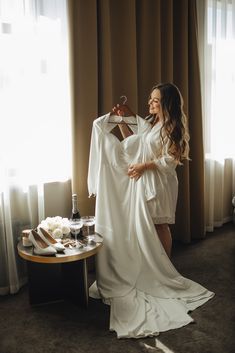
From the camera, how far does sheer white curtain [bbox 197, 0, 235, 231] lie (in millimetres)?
3482

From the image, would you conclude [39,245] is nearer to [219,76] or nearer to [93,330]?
[93,330]

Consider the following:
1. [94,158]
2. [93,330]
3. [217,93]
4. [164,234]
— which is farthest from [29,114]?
[217,93]

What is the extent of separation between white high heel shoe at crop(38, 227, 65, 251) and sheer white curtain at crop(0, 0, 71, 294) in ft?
1.15

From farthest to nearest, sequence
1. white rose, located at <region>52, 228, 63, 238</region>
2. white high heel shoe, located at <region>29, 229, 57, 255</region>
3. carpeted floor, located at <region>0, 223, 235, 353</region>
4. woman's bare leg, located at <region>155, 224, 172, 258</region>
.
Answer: woman's bare leg, located at <region>155, 224, 172, 258</region> < white rose, located at <region>52, 228, 63, 238</region> < white high heel shoe, located at <region>29, 229, 57, 255</region> < carpeted floor, located at <region>0, 223, 235, 353</region>

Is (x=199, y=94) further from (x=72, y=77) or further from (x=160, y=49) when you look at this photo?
(x=72, y=77)

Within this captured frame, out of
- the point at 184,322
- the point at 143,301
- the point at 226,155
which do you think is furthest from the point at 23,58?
the point at 226,155

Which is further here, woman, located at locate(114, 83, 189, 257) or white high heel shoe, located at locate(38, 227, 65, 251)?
woman, located at locate(114, 83, 189, 257)

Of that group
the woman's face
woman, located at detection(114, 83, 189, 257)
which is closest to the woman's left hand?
woman, located at detection(114, 83, 189, 257)

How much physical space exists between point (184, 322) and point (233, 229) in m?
1.98

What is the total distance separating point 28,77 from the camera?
7.75 ft

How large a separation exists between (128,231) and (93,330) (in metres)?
0.68

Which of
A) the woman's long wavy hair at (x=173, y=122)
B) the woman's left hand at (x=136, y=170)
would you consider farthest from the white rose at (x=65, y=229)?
the woman's long wavy hair at (x=173, y=122)

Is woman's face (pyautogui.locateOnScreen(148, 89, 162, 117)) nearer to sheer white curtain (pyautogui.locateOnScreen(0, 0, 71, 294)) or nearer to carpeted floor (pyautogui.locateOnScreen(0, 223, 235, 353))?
sheer white curtain (pyautogui.locateOnScreen(0, 0, 71, 294))

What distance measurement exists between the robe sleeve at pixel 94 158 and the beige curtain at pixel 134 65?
242 millimetres
